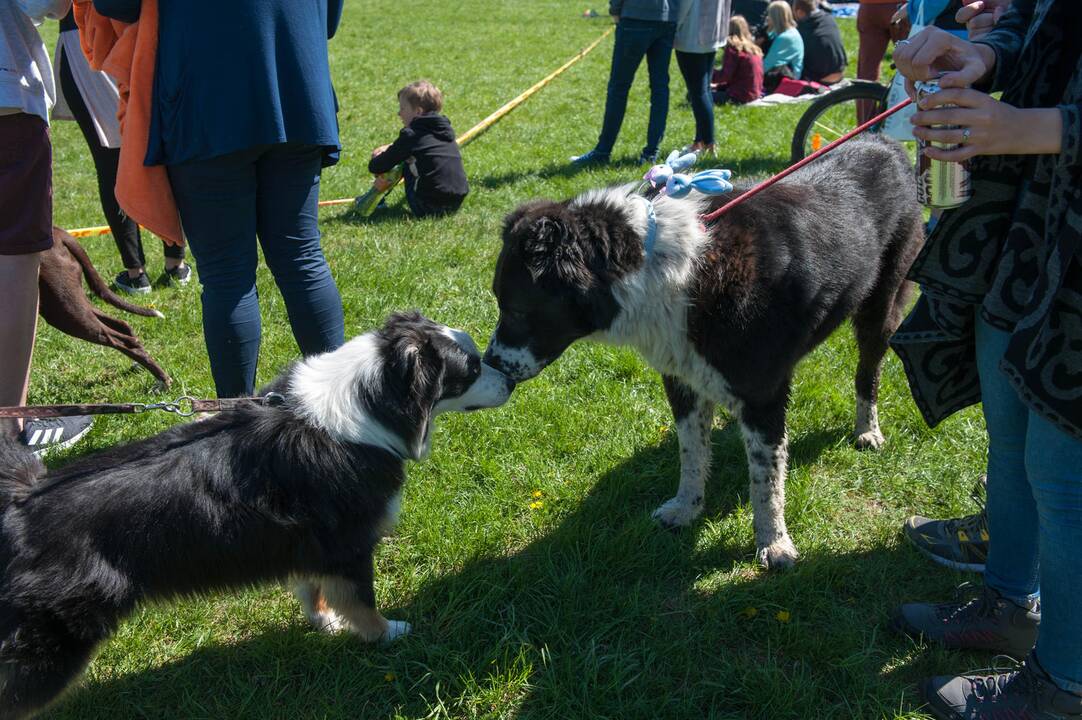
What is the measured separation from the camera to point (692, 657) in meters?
2.45

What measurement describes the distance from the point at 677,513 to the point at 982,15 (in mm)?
1923

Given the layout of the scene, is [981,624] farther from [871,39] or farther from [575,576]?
[871,39]

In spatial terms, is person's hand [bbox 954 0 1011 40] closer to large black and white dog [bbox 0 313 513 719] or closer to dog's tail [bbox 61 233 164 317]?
large black and white dog [bbox 0 313 513 719]

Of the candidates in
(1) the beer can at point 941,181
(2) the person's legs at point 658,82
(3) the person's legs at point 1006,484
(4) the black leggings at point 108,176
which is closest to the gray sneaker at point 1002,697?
(3) the person's legs at point 1006,484

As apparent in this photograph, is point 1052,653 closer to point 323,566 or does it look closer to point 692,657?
point 692,657

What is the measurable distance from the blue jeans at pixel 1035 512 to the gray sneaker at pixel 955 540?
0.38m

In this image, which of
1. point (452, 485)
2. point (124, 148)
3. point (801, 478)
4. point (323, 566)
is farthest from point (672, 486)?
point (124, 148)

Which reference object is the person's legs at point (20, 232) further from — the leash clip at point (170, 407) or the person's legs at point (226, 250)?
the leash clip at point (170, 407)

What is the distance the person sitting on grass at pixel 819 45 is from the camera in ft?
36.8

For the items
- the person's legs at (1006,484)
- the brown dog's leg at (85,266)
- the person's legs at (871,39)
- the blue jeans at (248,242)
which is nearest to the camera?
the person's legs at (1006,484)

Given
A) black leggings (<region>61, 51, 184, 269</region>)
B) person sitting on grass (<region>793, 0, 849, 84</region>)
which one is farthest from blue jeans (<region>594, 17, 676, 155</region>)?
person sitting on grass (<region>793, 0, 849, 84</region>)

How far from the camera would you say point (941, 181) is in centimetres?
185

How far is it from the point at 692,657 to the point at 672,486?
3.16 ft

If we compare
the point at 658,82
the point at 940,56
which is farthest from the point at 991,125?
the point at 658,82
